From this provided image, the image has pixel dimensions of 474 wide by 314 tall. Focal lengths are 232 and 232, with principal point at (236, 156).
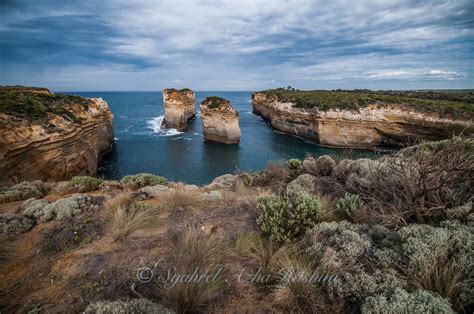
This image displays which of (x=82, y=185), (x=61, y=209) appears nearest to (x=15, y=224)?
(x=61, y=209)

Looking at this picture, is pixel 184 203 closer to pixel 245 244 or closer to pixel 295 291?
pixel 245 244

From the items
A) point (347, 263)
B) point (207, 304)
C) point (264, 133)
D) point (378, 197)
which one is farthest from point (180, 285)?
point (264, 133)

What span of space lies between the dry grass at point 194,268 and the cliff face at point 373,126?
34446 millimetres

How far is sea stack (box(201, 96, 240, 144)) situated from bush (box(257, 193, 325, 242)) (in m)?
31.1

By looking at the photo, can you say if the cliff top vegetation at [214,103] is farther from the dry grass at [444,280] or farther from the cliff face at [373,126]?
the dry grass at [444,280]

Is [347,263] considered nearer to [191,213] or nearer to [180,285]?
[180,285]

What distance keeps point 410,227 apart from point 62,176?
69.0ft

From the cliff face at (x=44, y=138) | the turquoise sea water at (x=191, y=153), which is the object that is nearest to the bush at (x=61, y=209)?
the cliff face at (x=44, y=138)

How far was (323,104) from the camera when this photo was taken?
116 ft

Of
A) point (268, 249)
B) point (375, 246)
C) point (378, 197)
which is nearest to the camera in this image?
point (375, 246)

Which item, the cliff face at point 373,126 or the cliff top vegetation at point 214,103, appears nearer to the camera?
the cliff face at point 373,126

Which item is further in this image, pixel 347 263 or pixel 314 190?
pixel 314 190

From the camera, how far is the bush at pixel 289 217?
156 inches

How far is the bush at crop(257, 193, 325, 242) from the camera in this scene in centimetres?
397
